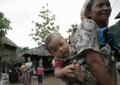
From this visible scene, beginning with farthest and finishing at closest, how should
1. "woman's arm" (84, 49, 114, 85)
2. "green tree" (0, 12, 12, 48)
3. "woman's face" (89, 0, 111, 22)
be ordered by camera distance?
"green tree" (0, 12, 12, 48), "woman's face" (89, 0, 111, 22), "woman's arm" (84, 49, 114, 85)

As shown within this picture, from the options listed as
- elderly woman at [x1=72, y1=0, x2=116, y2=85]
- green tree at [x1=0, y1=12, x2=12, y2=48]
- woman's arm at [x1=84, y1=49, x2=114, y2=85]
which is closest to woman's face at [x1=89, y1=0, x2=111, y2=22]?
elderly woman at [x1=72, y1=0, x2=116, y2=85]

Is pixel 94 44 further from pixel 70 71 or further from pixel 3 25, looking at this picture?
pixel 3 25

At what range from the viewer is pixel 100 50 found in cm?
152

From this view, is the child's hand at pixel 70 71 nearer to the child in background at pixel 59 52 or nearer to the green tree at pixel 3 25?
the child in background at pixel 59 52

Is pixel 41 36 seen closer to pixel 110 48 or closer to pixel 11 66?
pixel 11 66

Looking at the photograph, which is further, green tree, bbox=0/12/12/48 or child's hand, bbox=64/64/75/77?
green tree, bbox=0/12/12/48

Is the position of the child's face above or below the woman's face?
below

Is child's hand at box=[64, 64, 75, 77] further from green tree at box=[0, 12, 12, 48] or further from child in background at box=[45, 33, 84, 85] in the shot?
green tree at box=[0, 12, 12, 48]

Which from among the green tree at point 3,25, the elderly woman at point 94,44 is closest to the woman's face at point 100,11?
the elderly woman at point 94,44

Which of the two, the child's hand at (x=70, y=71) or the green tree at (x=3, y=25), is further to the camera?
the green tree at (x=3, y=25)

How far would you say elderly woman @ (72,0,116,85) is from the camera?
1.44 metres

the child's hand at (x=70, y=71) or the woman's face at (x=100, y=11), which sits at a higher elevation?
the woman's face at (x=100, y=11)

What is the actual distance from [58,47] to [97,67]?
0.41m

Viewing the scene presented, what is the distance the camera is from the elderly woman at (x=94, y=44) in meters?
1.44
